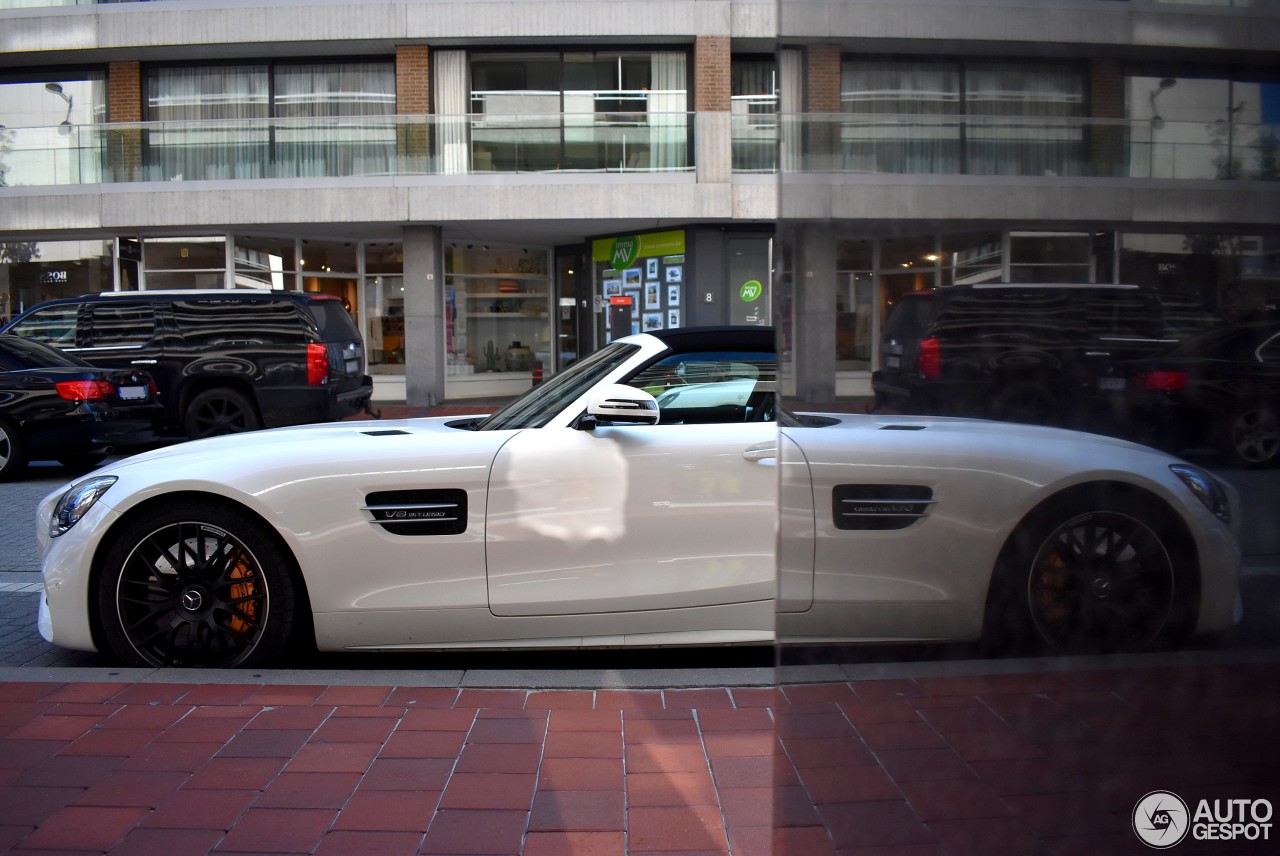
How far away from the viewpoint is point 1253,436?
0.40m

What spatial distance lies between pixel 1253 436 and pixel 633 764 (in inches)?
119

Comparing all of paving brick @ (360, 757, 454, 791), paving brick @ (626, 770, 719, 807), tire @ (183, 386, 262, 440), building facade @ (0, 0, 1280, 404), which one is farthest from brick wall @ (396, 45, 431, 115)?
paving brick @ (626, 770, 719, 807)

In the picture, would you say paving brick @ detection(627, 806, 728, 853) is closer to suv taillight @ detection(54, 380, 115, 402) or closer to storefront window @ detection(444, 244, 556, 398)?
suv taillight @ detection(54, 380, 115, 402)

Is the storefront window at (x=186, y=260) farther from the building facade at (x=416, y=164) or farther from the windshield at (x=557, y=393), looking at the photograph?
the windshield at (x=557, y=393)

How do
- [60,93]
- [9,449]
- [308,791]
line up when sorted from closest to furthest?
[308,791], [9,449], [60,93]

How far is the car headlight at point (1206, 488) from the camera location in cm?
45

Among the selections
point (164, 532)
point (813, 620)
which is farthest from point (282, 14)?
point (813, 620)

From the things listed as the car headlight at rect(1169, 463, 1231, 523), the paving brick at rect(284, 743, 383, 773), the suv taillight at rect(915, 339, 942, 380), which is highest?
the suv taillight at rect(915, 339, 942, 380)

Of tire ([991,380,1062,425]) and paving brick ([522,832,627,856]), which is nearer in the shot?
tire ([991,380,1062,425])

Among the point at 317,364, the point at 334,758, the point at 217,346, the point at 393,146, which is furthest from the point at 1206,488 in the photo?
the point at 393,146

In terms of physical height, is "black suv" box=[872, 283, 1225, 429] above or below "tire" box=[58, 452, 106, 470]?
above

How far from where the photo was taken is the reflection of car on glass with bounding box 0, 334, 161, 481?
1080 cm

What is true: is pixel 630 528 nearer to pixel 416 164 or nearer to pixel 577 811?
pixel 577 811

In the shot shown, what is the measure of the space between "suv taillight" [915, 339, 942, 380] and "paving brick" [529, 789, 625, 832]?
7.95ft
